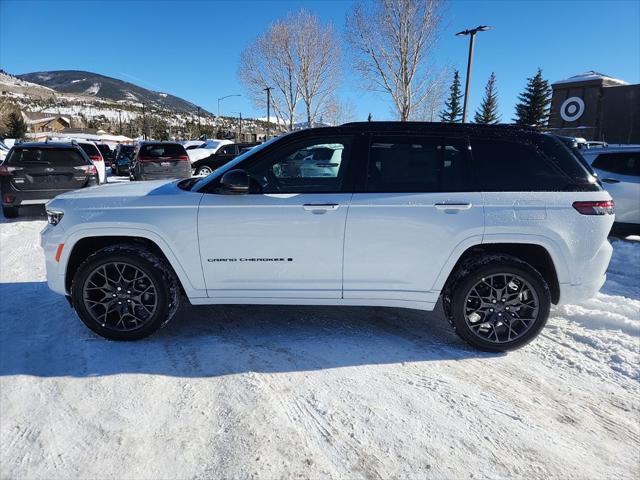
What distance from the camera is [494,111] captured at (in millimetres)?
55344

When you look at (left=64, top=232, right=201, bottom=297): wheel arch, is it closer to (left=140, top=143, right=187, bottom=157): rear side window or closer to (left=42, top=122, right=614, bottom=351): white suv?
(left=42, top=122, right=614, bottom=351): white suv

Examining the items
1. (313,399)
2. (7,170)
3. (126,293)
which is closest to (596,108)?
(7,170)

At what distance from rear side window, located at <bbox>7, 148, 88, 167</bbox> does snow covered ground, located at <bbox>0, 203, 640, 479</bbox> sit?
535 cm

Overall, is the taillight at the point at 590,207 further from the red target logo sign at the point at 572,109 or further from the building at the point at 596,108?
the red target logo sign at the point at 572,109

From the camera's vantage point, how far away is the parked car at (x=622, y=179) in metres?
7.02

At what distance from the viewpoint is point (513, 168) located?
3303 millimetres

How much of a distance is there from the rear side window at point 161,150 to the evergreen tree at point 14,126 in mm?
44159

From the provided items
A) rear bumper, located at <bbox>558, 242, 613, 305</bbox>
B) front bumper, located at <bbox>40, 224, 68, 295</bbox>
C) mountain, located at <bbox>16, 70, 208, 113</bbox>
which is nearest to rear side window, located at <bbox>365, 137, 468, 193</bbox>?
rear bumper, located at <bbox>558, 242, 613, 305</bbox>

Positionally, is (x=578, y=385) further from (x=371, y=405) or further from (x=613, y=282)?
(x=613, y=282)

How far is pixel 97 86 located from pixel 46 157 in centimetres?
20413

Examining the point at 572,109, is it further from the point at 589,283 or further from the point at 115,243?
the point at 115,243

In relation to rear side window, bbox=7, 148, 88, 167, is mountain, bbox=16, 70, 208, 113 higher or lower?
higher

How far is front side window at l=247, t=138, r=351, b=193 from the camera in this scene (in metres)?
3.34

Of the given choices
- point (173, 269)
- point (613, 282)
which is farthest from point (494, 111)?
point (173, 269)
